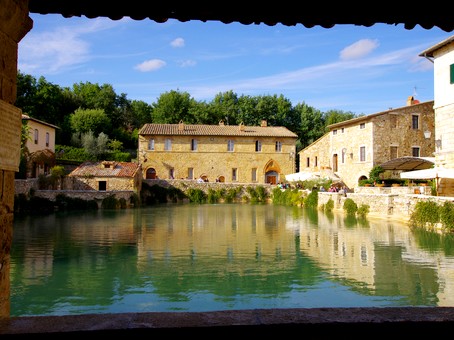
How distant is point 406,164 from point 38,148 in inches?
1081

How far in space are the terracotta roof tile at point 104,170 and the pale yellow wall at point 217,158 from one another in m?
6.93

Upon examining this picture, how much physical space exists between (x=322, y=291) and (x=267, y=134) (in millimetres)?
34391

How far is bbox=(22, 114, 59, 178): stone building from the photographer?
32066 millimetres


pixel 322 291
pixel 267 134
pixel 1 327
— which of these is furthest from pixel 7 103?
pixel 267 134

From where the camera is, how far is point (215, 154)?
4297 centimetres

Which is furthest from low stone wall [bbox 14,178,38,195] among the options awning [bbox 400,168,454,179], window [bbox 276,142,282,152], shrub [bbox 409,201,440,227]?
window [bbox 276,142,282,152]

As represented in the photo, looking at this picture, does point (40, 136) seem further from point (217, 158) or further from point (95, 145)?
point (217, 158)

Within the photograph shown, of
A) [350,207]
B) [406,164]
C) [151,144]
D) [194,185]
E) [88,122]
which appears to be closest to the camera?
[350,207]

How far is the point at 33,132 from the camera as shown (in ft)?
110

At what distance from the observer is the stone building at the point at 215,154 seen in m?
42.3

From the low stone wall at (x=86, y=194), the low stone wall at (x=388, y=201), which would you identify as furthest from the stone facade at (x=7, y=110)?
the low stone wall at (x=86, y=194)

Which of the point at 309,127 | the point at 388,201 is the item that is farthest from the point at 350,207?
the point at 309,127

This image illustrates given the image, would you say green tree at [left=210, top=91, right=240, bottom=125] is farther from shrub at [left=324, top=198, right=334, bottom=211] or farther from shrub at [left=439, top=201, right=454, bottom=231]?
shrub at [left=439, top=201, right=454, bottom=231]
